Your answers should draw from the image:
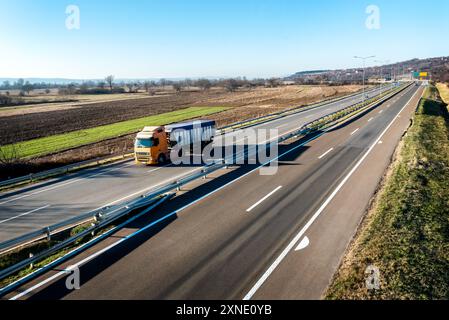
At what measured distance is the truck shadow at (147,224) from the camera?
938 centimetres

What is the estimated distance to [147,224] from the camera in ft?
44.5

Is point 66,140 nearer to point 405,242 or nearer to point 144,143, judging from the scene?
point 144,143

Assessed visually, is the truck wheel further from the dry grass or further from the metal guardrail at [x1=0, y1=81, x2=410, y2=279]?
the dry grass

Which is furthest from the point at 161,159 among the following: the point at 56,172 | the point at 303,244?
the point at 303,244

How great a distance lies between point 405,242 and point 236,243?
5.95 meters

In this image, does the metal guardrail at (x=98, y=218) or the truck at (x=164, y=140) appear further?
the truck at (x=164, y=140)

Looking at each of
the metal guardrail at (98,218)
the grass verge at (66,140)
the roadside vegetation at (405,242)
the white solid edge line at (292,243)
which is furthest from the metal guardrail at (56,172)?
the roadside vegetation at (405,242)

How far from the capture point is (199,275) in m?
9.83

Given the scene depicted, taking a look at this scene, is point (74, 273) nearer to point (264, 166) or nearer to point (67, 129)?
point (264, 166)

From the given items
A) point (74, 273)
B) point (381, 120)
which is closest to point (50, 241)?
point (74, 273)

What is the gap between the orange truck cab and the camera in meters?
24.1

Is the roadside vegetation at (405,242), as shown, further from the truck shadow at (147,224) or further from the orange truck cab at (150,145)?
the orange truck cab at (150,145)

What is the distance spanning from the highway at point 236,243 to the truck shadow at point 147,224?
4cm

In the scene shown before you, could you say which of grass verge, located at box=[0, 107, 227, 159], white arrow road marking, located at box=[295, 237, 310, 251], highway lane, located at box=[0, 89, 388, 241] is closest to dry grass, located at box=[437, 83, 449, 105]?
grass verge, located at box=[0, 107, 227, 159]
